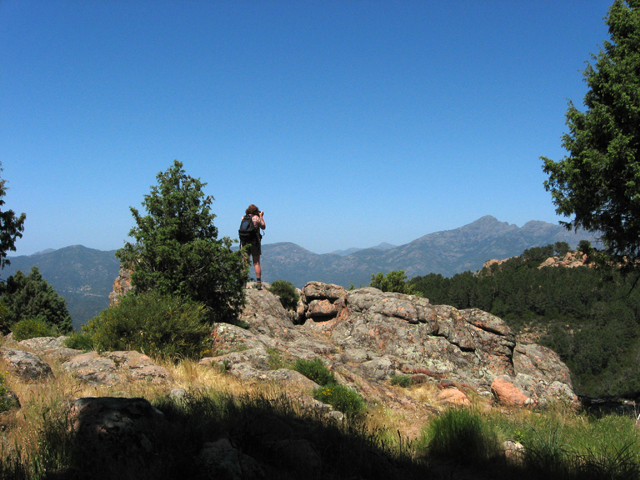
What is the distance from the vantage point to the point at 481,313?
14.0 meters

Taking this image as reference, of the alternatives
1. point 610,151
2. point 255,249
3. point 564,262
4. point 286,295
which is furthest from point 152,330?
point 564,262

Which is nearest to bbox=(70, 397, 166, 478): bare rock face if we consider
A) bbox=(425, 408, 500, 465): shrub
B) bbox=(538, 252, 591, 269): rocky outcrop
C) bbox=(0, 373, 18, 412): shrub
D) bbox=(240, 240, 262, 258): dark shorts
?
bbox=(0, 373, 18, 412): shrub

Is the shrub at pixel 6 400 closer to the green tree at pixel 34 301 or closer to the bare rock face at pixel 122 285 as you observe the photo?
the bare rock face at pixel 122 285

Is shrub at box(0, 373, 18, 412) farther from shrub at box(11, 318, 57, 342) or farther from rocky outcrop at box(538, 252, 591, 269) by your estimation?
rocky outcrop at box(538, 252, 591, 269)

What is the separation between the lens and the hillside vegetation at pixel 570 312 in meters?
60.0

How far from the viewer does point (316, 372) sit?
847 cm

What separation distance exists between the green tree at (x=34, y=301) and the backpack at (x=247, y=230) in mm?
18438

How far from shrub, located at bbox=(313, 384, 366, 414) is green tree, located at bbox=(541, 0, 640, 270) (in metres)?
7.93

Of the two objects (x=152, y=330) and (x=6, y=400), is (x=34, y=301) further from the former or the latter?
(x=6, y=400)

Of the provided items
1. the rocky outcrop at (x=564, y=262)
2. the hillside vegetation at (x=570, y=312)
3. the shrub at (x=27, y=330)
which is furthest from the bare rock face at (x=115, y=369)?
the rocky outcrop at (x=564, y=262)

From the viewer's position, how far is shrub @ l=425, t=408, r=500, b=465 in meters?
5.32

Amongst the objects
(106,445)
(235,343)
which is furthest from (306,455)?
(235,343)

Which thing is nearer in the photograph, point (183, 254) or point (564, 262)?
point (183, 254)

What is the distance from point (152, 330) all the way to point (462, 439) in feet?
22.2
